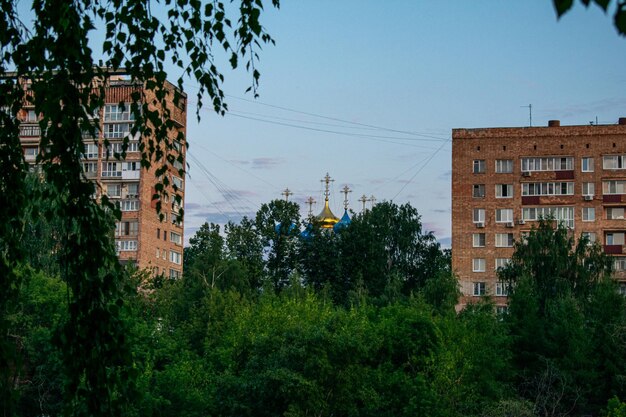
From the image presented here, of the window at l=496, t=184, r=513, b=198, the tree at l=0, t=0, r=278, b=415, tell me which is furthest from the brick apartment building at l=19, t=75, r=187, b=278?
the tree at l=0, t=0, r=278, b=415

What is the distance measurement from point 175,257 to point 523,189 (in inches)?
1323

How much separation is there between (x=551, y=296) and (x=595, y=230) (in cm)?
1817

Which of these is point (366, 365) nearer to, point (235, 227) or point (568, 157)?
point (568, 157)

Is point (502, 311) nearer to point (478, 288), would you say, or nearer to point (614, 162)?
point (478, 288)

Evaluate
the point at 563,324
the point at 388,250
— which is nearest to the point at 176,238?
the point at 388,250

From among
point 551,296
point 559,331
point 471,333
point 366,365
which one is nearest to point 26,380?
point 366,365

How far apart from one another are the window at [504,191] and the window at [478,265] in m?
5.34

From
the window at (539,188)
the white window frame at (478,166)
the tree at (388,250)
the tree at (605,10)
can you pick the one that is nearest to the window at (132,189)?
the tree at (388,250)

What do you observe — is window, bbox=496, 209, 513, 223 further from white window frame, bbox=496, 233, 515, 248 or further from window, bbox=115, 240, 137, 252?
window, bbox=115, 240, 137, 252

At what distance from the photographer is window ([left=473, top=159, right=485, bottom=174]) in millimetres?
91062

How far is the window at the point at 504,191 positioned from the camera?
90.7 metres

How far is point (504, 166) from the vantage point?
9088 centimetres

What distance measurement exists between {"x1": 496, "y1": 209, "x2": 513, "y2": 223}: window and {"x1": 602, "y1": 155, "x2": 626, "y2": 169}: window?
8127 millimetres

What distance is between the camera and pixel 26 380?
5525 cm
